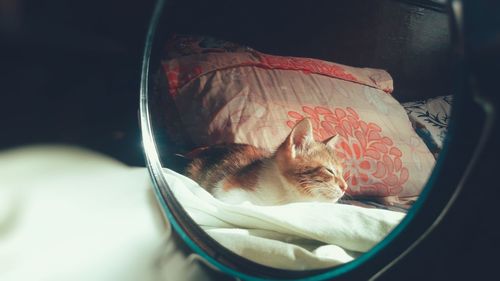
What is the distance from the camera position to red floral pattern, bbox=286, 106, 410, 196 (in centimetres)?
72

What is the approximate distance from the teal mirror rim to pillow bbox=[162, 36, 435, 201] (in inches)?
6.2

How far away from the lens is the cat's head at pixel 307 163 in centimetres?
70

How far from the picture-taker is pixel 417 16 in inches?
37.9

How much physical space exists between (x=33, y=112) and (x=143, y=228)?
0.22 metres

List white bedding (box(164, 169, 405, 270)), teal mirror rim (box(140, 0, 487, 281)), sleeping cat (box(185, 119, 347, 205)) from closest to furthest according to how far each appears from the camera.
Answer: teal mirror rim (box(140, 0, 487, 281)) → white bedding (box(164, 169, 405, 270)) → sleeping cat (box(185, 119, 347, 205))

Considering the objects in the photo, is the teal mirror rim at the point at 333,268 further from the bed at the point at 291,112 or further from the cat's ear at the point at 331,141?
the cat's ear at the point at 331,141

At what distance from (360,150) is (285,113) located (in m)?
0.15

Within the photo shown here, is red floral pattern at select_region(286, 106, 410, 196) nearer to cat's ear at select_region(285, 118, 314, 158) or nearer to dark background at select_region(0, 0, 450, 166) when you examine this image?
cat's ear at select_region(285, 118, 314, 158)

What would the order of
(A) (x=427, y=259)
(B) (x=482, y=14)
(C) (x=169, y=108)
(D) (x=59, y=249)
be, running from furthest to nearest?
(C) (x=169, y=108), (D) (x=59, y=249), (A) (x=427, y=259), (B) (x=482, y=14)

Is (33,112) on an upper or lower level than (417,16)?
lower

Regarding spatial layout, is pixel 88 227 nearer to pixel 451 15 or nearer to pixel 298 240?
pixel 298 240

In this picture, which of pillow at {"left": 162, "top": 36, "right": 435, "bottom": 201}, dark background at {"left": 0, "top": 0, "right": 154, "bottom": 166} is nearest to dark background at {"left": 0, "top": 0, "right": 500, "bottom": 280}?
dark background at {"left": 0, "top": 0, "right": 154, "bottom": 166}

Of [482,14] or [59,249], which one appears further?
[59,249]

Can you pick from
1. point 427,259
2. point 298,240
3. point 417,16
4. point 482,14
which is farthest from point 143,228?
point 417,16
